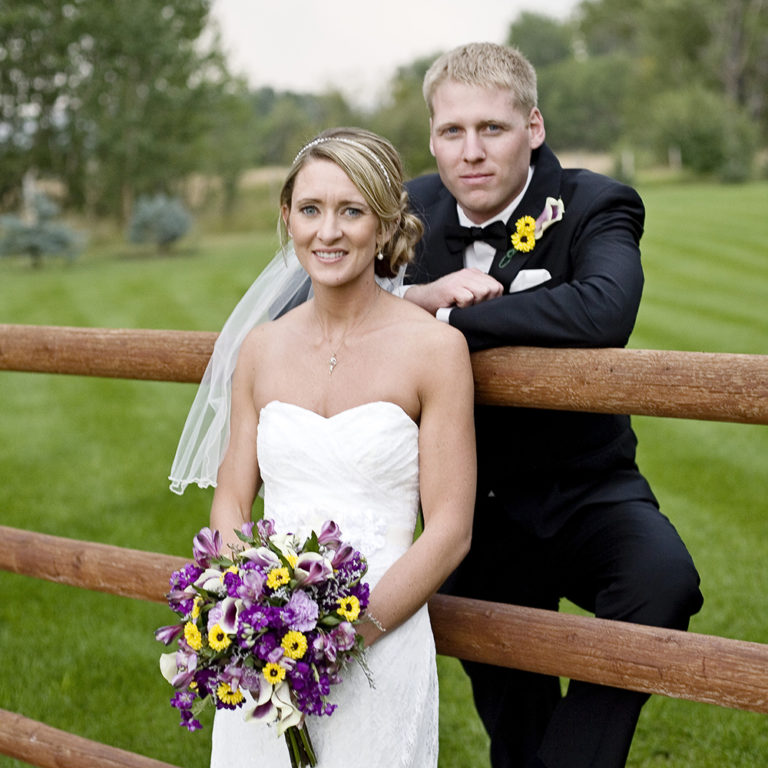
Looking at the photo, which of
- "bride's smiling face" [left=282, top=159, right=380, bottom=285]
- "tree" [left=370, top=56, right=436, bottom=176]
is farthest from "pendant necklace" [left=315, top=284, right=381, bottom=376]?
"tree" [left=370, top=56, right=436, bottom=176]

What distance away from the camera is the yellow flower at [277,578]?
211 cm

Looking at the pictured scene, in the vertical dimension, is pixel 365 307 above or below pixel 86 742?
above

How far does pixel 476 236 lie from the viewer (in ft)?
10.6

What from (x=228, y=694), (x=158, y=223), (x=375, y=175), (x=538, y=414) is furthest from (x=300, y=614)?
(x=158, y=223)

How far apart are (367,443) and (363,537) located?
0.24 meters

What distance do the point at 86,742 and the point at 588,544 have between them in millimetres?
1785

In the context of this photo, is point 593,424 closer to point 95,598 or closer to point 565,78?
point 95,598

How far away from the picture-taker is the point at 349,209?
8.64 ft

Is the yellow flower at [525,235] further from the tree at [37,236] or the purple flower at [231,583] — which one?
the tree at [37,236]

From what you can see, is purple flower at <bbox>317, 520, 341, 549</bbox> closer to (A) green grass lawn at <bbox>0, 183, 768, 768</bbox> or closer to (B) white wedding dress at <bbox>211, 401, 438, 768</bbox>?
(B) white wedding dress at <bbox>211, 401, 438, 768</bbox>

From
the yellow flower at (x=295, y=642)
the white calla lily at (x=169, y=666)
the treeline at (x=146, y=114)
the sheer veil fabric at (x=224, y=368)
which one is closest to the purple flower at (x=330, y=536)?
the yellow flower at (x=295, y=642)

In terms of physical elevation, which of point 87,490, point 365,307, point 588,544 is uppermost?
point 365,307

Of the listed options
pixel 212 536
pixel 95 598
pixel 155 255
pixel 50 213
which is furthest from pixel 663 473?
pixel 155 255

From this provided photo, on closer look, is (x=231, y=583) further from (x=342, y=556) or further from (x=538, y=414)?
(x=538, y=414)
